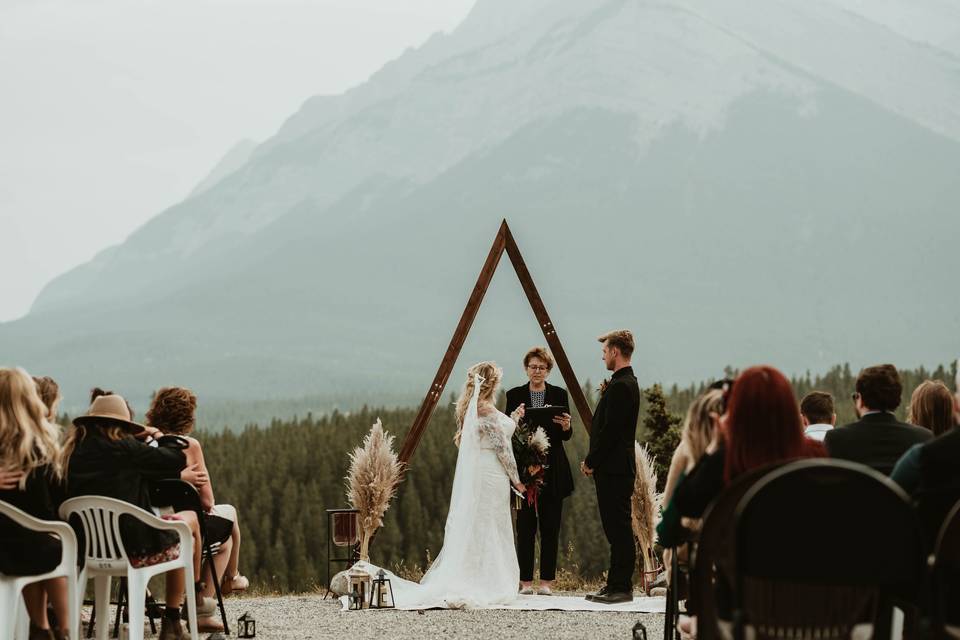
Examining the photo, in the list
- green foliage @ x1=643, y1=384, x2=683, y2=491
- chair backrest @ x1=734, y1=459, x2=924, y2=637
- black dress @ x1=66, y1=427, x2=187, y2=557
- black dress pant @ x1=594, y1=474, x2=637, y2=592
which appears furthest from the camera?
green foliage @ x1=643, y1=384, x2=683, y2=491

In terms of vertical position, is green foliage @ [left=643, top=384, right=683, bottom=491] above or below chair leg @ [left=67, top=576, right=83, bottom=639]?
above

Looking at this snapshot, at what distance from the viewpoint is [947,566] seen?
3.98 meters

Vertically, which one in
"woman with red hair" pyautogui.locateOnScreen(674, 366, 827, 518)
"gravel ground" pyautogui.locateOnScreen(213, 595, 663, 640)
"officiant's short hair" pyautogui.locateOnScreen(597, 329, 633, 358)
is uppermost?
"officiant's short hair" pyautogui.locateOnScreen(597, 329, 633, 358)

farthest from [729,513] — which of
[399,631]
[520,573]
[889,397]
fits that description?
[520,573]

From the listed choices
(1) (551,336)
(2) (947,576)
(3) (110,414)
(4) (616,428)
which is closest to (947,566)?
(2) (947,576)

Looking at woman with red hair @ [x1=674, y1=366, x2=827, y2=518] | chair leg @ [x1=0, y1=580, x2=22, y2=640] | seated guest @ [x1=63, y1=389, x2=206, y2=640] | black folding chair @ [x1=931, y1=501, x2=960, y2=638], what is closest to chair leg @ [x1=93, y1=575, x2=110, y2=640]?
seated guest @ [x1=63, y1=389, x2=206, y2=640]

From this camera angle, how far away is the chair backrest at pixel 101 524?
617 centimetres

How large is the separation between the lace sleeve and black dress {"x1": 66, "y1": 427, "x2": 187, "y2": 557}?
3.82 m

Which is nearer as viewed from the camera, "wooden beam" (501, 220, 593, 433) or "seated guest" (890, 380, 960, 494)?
"seated guest" (890, 380, 960, 494)

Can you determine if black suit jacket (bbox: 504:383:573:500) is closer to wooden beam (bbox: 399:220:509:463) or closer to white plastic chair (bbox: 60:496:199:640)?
wooden beam (bbox: 399:220:509:463)

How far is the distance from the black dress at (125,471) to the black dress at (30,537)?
313mm

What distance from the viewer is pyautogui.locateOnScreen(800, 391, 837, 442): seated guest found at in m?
7.48

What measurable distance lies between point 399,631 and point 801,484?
487 cm

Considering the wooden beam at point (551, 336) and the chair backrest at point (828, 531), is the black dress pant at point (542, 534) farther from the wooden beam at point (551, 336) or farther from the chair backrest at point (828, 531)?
the chair backrest at point (828, 531)
